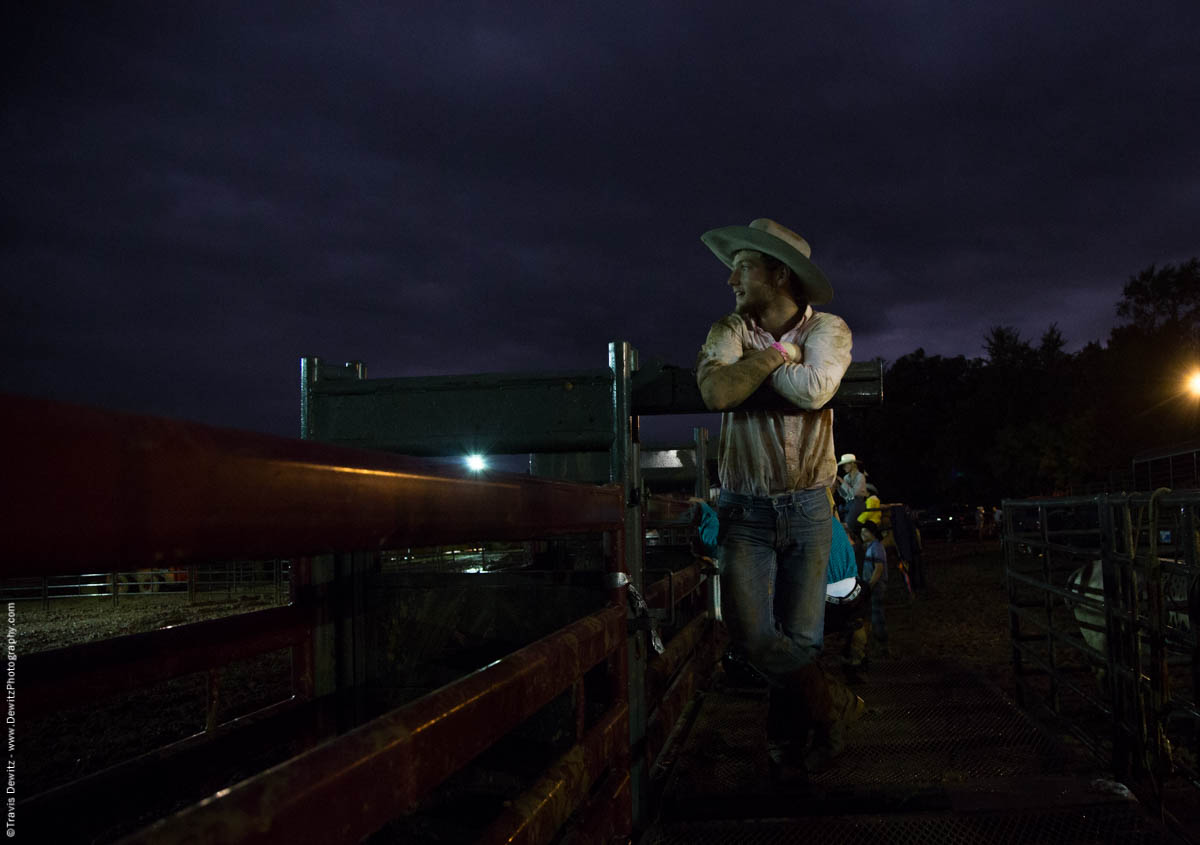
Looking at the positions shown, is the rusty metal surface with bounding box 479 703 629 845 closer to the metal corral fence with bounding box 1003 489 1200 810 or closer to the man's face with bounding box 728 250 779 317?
the man's face with bounding box 728 250 779 317

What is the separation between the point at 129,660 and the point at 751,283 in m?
2.66

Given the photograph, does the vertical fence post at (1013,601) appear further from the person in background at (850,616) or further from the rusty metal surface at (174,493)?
the rusty metal surface at (174,493)

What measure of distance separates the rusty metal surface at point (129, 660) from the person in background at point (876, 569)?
5.71 meters

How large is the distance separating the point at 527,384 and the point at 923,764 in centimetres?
225

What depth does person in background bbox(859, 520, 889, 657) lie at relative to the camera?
23.6 ft

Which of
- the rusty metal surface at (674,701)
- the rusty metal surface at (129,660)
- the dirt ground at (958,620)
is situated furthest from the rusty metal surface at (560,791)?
the dirt ground at (958,620)

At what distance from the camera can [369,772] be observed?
87cm

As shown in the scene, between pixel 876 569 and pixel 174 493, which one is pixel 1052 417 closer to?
pixel 876 569

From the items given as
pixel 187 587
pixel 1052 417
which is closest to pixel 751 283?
pixel 187 587

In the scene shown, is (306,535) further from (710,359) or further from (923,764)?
(923,764)

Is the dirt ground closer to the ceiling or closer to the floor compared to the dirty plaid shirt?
closer to the floor

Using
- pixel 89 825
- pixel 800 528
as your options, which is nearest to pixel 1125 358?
pixel 800 528

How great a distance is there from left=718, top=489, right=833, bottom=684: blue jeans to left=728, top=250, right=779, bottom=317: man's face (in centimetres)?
85

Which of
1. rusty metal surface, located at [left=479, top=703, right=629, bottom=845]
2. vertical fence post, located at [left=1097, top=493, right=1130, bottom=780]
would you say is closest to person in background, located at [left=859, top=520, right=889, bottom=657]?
vertical fence post, located at [left=1097, top=493, right=1130, bottom=780]
